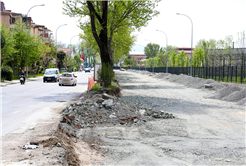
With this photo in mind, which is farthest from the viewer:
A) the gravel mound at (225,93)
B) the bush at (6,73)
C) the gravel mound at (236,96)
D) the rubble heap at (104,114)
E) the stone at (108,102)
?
the bush at (6,73)

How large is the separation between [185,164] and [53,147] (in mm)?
3039

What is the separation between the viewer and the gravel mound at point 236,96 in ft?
64.1

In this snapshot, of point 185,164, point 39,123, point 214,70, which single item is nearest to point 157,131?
point 185,164

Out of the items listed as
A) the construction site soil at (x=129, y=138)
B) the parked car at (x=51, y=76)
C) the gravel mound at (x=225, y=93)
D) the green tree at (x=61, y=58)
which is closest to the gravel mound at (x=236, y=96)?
the gravel mound at (x=225, y=93)

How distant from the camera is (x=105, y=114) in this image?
11.8m

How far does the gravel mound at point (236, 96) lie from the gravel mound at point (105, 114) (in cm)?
928

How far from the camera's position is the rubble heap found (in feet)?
35.8

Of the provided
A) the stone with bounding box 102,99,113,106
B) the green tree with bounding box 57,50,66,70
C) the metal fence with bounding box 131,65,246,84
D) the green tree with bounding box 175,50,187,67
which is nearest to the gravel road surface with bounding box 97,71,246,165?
the stone with bounding box 102,99,113,106

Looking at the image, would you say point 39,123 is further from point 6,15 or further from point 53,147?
point 6,15

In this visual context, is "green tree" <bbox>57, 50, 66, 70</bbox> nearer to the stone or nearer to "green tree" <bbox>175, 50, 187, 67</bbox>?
"green tree" <bbox>175, 50, 187, 67</bbox>

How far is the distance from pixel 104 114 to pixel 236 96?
11.9 metres

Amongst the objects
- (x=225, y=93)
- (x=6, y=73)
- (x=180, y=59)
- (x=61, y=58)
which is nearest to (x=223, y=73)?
(x=225, y=93)

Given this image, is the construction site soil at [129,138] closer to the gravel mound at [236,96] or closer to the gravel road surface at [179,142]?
the gravel road surface at [179,142]

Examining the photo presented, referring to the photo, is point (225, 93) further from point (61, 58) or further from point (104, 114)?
point (61, 58)
